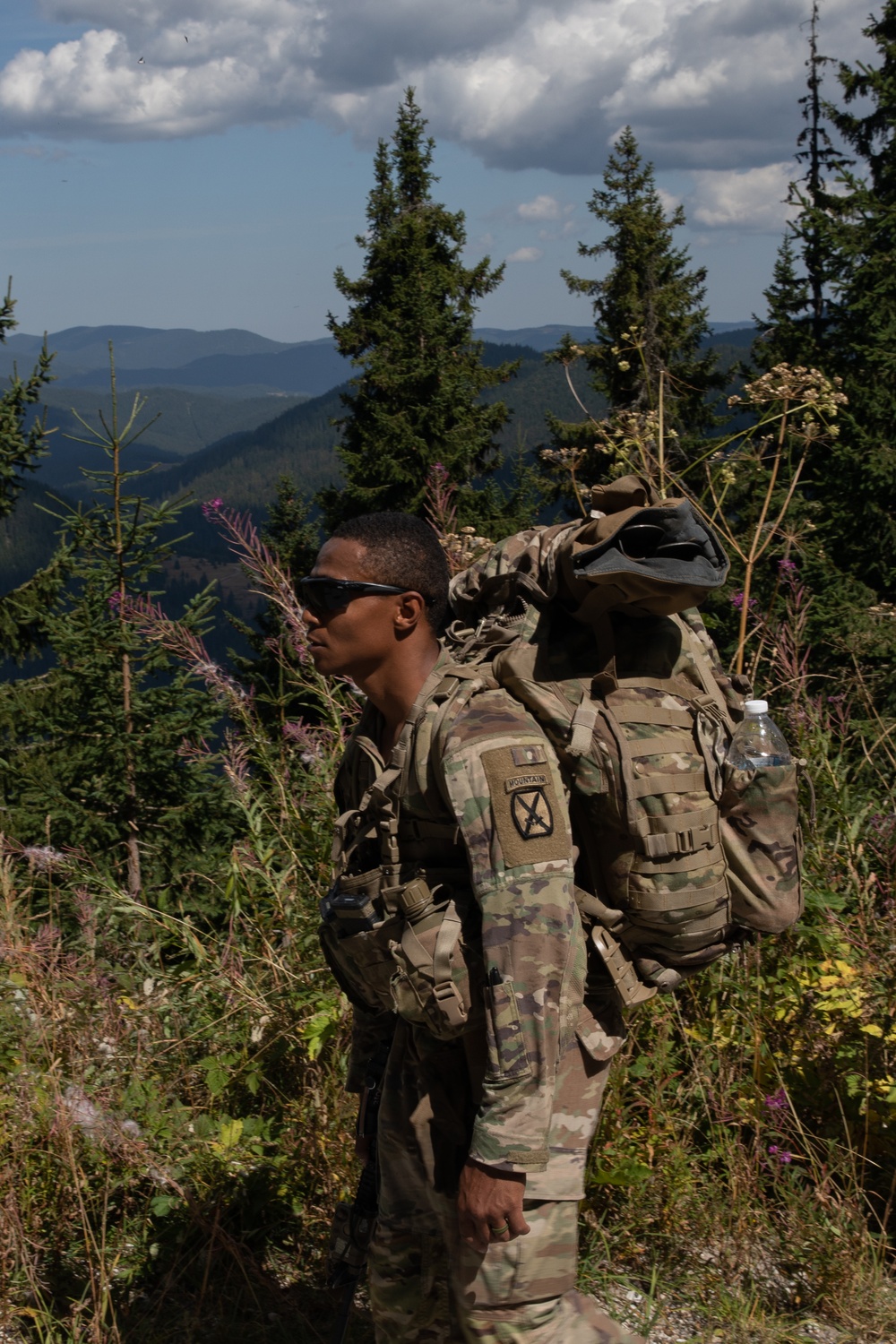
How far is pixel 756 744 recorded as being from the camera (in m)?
2.31

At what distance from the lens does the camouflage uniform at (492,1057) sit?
2.04m

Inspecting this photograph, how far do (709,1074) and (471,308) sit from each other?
23.1m

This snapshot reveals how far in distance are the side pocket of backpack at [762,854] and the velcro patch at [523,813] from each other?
18.7 inches

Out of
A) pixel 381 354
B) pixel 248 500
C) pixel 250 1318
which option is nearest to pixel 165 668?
pixel 250 1318

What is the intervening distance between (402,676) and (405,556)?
26 cm

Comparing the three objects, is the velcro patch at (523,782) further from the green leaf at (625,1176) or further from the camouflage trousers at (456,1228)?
the green leaf at (625,1176)

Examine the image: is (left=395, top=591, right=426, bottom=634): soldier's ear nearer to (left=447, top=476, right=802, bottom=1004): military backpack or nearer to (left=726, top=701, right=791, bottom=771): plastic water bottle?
(left=447, top=476, right=802, bottom=1004): military backpack

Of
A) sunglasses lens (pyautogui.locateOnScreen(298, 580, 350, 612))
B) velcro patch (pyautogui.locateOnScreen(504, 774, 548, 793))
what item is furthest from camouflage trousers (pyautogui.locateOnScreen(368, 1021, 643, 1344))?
sunglasses lens (pyautogui.locateOnScreen(298, 580, 350, 612))

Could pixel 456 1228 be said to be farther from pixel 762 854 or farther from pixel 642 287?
pixel 642 287

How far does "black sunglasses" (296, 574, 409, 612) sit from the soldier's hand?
113cm

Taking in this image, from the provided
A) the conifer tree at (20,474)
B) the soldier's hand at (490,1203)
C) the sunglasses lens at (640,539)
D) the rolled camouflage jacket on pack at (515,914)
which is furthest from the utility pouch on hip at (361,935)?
the conifer tree at (20,474)

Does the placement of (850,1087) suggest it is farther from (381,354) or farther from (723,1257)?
(381,354)

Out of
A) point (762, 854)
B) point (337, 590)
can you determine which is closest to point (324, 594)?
point (337, 590)

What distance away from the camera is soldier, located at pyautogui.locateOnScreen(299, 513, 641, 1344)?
6.72 ft
